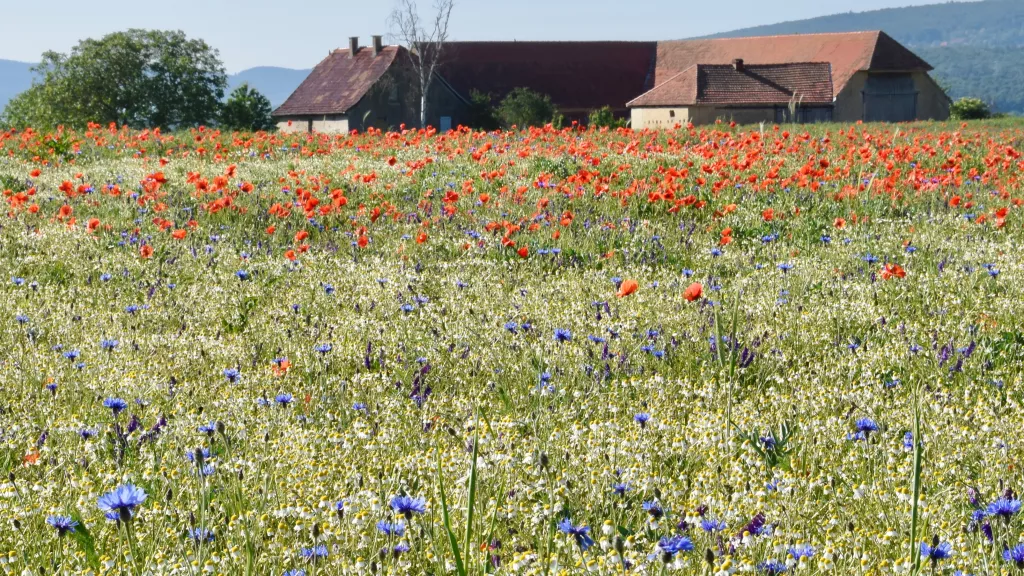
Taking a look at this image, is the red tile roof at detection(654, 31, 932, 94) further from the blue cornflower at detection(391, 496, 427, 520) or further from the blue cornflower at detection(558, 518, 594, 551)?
the blue cornflower at detection(391, 496, 427, 520)

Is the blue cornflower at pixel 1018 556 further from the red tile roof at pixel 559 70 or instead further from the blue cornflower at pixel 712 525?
A: the red tile roof at pixel 559 70

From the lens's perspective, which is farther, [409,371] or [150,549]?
[409,371]

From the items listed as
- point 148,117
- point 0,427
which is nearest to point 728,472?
point 0,427

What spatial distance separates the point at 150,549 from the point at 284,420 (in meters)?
1.08

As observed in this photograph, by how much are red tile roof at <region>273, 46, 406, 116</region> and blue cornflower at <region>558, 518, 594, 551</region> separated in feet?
169

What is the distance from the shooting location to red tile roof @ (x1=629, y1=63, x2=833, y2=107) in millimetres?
50656

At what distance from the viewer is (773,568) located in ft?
7.89

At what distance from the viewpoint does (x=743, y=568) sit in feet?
7.79

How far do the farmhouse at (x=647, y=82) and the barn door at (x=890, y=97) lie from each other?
0.20 ft

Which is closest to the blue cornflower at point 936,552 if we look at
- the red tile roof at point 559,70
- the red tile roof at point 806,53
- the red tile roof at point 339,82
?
the red tile roof at point 339,82

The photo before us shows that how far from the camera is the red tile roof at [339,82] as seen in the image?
53.2 m

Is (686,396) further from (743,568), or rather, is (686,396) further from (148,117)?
(148,117)

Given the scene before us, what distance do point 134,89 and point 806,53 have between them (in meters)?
44.9

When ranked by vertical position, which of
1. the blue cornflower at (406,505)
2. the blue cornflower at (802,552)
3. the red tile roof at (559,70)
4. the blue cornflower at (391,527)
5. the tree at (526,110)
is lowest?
the blue cornflower at (802,552)
